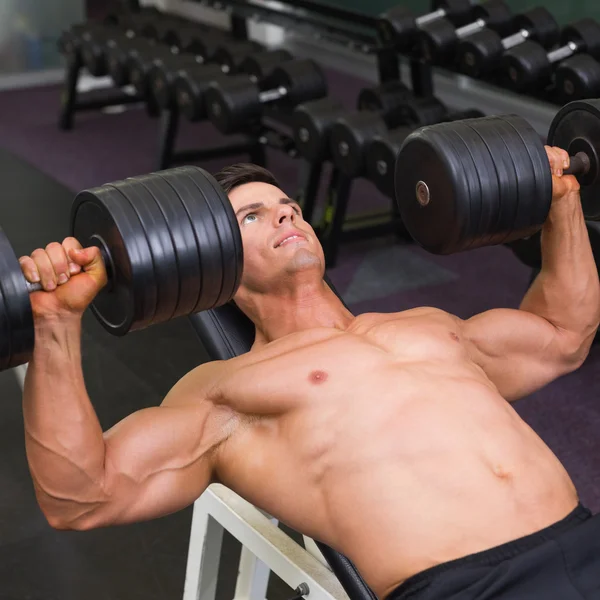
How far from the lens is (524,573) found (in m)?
1.34

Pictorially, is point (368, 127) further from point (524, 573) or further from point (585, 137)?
point (524, 573)

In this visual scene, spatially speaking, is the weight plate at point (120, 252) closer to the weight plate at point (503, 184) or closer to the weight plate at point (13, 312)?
the weight plate at point (13, 312)

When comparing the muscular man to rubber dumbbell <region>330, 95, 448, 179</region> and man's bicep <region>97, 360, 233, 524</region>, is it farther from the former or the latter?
rubber dumbbell <region>330, 95, 448, 179</region>

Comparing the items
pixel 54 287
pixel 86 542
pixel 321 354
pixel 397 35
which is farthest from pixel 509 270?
pixel 54 287

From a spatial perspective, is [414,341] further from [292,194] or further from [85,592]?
[292,194]

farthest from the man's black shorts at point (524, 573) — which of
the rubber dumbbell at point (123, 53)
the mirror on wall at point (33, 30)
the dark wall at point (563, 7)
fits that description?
the mirror on wall at point (33, 30)

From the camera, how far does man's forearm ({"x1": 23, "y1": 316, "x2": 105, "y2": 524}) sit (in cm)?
134

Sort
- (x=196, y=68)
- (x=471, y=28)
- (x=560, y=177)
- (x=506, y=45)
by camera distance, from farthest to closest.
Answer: (x=196, y=68)
(x=471, y=28)
(x=506, y=45)
(x=560, y=177)

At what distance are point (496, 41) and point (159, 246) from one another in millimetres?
2389

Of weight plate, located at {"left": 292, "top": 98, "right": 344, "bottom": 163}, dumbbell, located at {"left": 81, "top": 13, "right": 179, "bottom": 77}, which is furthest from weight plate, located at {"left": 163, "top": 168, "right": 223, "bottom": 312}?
dumbbell, located at {"left": 81, "top": 13, "right": 179, "bottom": 77}

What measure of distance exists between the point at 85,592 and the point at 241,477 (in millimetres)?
802

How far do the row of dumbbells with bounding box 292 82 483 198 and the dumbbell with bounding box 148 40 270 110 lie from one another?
533 millimetres

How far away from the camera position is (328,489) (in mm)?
1436

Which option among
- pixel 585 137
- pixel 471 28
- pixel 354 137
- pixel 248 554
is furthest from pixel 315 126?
pixel 248 554
